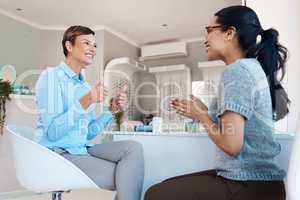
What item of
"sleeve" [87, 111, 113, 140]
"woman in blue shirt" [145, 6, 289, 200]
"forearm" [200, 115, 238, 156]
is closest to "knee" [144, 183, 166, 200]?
"woman in blue shirt" [145, 6, 289, 200]

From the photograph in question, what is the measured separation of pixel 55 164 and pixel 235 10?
753mm

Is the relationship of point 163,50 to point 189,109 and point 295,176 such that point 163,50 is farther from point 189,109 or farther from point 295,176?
point 295,176

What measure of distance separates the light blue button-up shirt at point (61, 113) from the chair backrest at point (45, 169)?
0.10 m

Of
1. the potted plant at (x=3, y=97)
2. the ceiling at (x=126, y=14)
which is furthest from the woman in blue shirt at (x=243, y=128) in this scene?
the ceiling at (x=126, y=14)

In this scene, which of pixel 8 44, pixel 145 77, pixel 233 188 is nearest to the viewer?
pixel 233 188

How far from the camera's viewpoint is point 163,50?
17.6 feet

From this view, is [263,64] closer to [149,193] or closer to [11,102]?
[149,193]

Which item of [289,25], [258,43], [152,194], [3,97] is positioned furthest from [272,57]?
[3,97]

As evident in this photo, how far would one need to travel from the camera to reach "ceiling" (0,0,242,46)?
396 cm

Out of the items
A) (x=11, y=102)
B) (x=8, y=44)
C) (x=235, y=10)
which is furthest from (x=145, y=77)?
(x=235, y=10)

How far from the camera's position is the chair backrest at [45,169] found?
102cm

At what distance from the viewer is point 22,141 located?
3.44ft

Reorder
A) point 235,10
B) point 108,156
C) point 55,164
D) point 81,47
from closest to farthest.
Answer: point 235,10 → point 55,164 → point 108,156 → point 81,47

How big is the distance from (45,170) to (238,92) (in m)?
0.69
